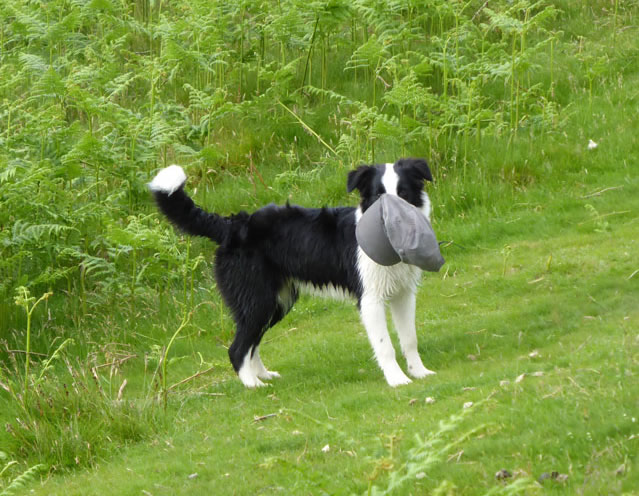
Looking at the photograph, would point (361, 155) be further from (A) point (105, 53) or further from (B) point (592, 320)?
(B) point (592, 320)

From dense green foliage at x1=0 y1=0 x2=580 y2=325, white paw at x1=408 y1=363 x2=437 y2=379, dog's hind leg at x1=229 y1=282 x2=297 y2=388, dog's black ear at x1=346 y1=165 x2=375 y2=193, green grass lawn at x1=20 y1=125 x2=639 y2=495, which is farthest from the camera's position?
dense green foliage at x1=0 y1=0 x2=580 y2=325

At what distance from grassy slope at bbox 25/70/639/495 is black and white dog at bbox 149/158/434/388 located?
1.60ft

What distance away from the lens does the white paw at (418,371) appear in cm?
741

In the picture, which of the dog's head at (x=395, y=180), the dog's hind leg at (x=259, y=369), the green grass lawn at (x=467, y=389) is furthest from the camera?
the dog's hind leg at (x=259, y=369)

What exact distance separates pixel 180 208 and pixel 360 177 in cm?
154

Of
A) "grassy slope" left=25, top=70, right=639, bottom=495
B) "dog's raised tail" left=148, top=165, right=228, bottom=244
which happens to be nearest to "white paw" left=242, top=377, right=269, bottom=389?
"grassy slope" left=25, top=70, right=639, bottom=495

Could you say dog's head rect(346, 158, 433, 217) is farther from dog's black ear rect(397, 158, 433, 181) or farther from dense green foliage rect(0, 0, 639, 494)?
dense green foliage rect(0, 0, 639, 494)

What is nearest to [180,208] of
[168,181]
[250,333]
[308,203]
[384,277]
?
[168,181]

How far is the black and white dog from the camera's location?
747 cm

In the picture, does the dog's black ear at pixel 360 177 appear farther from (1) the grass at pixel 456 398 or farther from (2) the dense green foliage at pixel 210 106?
(2) the dense green foliage at pixel 210 106

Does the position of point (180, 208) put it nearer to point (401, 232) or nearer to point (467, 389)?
point (401, 232)

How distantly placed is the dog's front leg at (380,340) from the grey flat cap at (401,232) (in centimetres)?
50

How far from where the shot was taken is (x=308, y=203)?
1151 centimetres

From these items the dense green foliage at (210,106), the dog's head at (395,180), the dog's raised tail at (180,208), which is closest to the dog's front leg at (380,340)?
the dog's head at (395,180)
